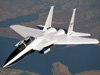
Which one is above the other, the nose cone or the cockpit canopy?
the cockpit canopy

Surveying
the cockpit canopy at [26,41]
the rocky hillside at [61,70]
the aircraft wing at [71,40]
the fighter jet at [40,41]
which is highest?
the cockpit canopy at [26,41]

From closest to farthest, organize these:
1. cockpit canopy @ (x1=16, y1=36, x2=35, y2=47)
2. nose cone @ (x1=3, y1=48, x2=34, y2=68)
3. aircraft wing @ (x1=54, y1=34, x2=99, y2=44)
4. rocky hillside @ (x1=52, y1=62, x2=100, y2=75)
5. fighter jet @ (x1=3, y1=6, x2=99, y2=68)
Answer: nose cone @ (x1=3, y1=48, x2=34, y2=68) < fighter jet @ (x1=3, y1=6, x2=99, y2=68) < cockpit canopy @ (x1=16, y1=36, x2=35, y2=47) < aircraft wing @ (x1=54, y1=34, x2=99, y2=44) < rocky hillside @ (x1=52, y1=62, x2=100, y2=75)

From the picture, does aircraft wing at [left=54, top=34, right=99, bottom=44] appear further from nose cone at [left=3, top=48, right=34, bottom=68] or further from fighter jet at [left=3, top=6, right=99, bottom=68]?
nose cone at [left=3, top=48, right=34, bottom=68]

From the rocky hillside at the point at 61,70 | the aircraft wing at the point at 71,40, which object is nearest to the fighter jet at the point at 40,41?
the aircraft wing at the point at 71,40

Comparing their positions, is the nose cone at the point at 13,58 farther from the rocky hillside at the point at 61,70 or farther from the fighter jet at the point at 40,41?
the rocky hillside at the point at 61,70

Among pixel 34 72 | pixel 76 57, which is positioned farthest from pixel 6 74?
pixel 76 57

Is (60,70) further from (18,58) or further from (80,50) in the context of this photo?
(18,58)

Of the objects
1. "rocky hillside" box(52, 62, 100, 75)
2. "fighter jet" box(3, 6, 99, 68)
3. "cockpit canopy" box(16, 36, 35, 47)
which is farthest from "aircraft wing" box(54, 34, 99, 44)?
"rocky hillside" box(52, 62, 100, 75)

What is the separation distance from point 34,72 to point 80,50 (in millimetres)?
35900

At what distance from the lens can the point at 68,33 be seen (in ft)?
97.1

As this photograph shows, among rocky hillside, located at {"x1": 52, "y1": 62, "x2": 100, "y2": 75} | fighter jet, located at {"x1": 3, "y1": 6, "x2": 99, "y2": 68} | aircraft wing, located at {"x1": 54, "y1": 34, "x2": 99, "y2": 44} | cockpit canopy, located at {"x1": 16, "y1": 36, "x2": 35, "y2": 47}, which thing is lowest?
rocky hillside, located at {"x1": 52, "y1": 62, "x2": 100, "y2": 75}

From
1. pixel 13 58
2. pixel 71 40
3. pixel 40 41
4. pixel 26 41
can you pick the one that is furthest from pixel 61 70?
pixel 13 58

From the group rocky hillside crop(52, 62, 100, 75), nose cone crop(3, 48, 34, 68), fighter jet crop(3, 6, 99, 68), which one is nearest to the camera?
nose cone crop(3, 48, 34, 68)

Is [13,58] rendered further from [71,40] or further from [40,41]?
[71,40]
